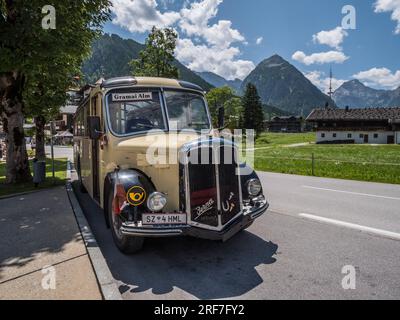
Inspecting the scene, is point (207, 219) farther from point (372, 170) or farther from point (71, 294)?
point (372, 170)

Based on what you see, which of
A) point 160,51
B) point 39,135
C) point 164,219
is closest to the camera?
point 164,219

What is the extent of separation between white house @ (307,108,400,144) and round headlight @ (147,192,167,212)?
6545 centimetres

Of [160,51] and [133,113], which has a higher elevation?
[160,51]

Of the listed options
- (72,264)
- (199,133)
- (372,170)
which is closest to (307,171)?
(372,170)

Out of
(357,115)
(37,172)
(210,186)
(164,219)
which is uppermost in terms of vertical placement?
(357,115)

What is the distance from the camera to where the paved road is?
3.65 metres

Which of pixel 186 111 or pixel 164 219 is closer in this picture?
pixel 164 219

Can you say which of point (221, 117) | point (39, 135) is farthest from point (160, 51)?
point (221, 117)

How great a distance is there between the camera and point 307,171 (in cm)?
1577

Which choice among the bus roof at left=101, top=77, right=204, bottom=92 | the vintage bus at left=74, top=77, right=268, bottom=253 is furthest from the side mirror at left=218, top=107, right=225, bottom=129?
the bus roof at left=101, top=77, right=204, bottom=92

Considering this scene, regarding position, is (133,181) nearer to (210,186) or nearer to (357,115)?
(210,186)

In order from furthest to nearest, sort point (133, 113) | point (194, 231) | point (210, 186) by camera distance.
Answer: point (133, 113), point (210, 186), point (194, 231)

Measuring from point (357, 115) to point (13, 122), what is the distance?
69610 mm

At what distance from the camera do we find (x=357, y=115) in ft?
213
